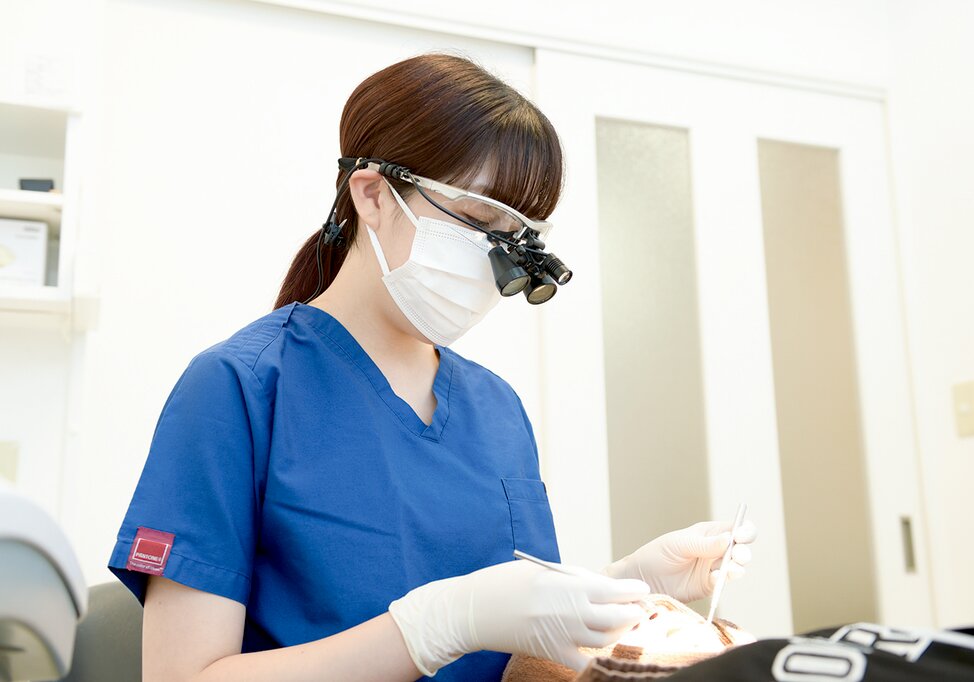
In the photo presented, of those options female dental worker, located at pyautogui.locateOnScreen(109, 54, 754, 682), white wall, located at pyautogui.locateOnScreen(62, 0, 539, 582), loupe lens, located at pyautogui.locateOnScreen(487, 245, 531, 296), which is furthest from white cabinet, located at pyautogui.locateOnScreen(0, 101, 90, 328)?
loupe lens, located at pyautogui.locateOnScreen(487, 245, 531, 296)

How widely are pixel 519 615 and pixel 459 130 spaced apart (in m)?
0.62

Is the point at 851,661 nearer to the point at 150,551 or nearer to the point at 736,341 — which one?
the point at 150,551

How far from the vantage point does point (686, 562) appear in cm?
134

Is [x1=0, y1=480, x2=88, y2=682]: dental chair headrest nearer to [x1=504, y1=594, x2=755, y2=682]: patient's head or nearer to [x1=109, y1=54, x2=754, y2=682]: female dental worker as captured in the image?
[x1=109, y1=54, x2=754, y2=682]: female dental worker

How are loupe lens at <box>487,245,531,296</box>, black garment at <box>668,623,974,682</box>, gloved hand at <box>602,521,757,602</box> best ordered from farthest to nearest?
gloved hand at <box>602,521,757,602</box>, loupe lens at <box>487,245,531,296</box>, black garment at <box>668,623,974,682</box>

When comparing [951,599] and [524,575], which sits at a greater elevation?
[524,575]

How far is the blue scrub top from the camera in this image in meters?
0.99

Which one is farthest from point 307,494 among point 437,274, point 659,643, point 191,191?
point 191,191

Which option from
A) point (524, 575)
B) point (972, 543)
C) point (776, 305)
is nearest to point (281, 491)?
point (524, 575)

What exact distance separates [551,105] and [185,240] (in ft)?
3.53

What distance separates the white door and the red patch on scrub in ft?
4.80

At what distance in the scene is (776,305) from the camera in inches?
106

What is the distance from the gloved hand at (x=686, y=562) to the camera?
130 centimetres

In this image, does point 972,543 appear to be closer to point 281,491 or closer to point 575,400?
point 575,400
